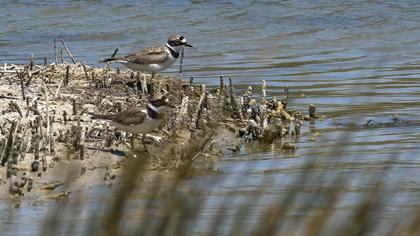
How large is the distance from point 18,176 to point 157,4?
18280mm

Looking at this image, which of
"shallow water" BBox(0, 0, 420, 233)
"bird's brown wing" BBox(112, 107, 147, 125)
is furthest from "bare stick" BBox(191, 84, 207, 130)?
Result: "bird's brown wing" BBox(112, 107, 147, 125)

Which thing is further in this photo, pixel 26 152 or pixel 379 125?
pixel 379 125

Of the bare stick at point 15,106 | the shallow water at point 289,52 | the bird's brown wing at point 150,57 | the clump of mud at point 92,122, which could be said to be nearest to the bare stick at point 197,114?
the clump of mud at point 92,122

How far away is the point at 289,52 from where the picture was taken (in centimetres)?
2083

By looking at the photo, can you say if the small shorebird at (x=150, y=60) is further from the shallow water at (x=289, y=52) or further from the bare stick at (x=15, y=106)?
the bare stick at (x=15, y=106)

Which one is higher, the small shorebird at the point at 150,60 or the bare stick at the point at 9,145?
the bare stick at the point at 9,145

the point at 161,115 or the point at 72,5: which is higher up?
the point at 161,115

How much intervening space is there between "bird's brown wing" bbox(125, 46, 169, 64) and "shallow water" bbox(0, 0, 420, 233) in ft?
3.32

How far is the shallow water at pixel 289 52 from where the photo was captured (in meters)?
10.8

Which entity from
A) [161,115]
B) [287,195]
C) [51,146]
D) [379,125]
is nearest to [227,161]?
[161,115]

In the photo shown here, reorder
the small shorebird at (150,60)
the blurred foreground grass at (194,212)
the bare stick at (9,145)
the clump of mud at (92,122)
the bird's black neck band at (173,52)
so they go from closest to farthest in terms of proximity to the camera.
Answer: the blurred foreground grass at (194,212)
the bare stick at (9,145)
the clump of mud at (92,122)
the small shorebird at (150,60)
the bird's black neck band at (173,52)

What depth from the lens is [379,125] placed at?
43.5 ft

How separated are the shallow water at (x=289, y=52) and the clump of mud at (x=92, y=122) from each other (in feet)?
1.04

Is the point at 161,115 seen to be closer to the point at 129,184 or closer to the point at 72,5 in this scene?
the point at 129,184
